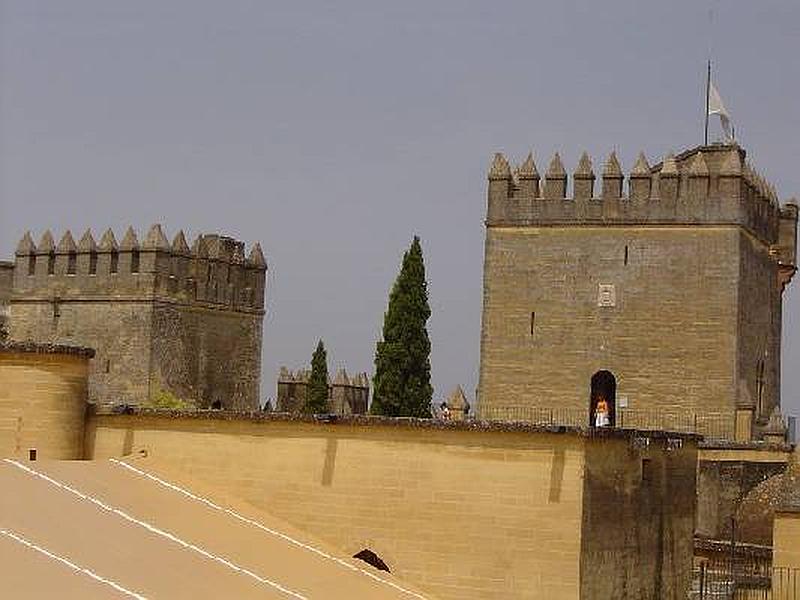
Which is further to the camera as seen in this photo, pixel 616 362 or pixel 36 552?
pixel 616 362

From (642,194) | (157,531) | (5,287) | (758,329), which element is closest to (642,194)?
(642,194)

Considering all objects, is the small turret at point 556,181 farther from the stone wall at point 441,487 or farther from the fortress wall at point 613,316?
the stone wall at point 441,487

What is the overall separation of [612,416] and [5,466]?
21056 mm

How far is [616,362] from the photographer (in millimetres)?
37312

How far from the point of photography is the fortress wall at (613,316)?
120 ft

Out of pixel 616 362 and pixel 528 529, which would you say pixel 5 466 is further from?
pixel 616 362

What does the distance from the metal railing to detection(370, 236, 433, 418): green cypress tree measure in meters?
2.19

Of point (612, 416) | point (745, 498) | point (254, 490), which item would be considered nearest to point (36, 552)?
point (254, 490)

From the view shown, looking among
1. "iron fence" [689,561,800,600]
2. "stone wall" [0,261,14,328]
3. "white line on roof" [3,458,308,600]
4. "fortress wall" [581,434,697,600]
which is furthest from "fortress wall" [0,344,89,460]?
"stone wall" [0,261,14,328]

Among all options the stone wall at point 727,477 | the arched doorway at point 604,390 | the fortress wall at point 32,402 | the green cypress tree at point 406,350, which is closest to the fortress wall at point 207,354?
the green cypress tree at point 406,350

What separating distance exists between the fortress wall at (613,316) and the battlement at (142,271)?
8.25 metres

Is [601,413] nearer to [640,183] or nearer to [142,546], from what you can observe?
[640,183]

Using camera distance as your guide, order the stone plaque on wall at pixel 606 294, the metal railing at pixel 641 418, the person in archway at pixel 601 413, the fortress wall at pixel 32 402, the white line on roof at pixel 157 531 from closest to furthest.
A: the white line on roof at pixel 157 531, the fortress wall at pixel 32 402, the person in archway at pixel 601 413, the metal railing at pixel 641 418, the stone plaque on wall at pixel 606 294

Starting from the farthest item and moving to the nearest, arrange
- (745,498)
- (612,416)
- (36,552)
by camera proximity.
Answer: (612,416) → (745,498) → (36,552)
